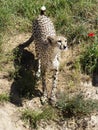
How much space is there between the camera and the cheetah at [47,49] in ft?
18.3

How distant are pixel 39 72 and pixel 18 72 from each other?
0.31 metres

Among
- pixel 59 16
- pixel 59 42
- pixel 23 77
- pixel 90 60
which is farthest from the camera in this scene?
pixel 59 16

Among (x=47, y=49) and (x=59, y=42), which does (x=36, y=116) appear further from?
A: (x=59, y=42)

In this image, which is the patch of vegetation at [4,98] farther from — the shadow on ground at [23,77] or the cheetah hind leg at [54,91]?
the cheetah hind leg at [54,91]

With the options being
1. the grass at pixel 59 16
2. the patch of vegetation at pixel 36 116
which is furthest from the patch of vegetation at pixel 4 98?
the grass at pixel 59 16

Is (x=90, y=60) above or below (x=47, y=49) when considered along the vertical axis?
below

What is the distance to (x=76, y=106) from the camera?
5.83 metres

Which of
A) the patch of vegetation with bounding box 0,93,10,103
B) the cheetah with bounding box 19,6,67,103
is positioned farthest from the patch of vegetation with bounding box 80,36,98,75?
the patch of vegetation with bounding box 0,93,10,103

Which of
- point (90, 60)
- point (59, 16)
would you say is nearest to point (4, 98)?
point (90, 60)

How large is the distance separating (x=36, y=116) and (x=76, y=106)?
550mm

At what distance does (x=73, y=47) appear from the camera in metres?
6.79

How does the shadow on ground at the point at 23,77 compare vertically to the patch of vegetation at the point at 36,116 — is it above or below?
above

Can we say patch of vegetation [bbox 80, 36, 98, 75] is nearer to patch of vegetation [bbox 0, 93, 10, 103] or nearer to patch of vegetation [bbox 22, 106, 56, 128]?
patch of vegetation [bbox 22, 106, 56, 128]

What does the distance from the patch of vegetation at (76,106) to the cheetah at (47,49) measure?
→ 15 centimetres
